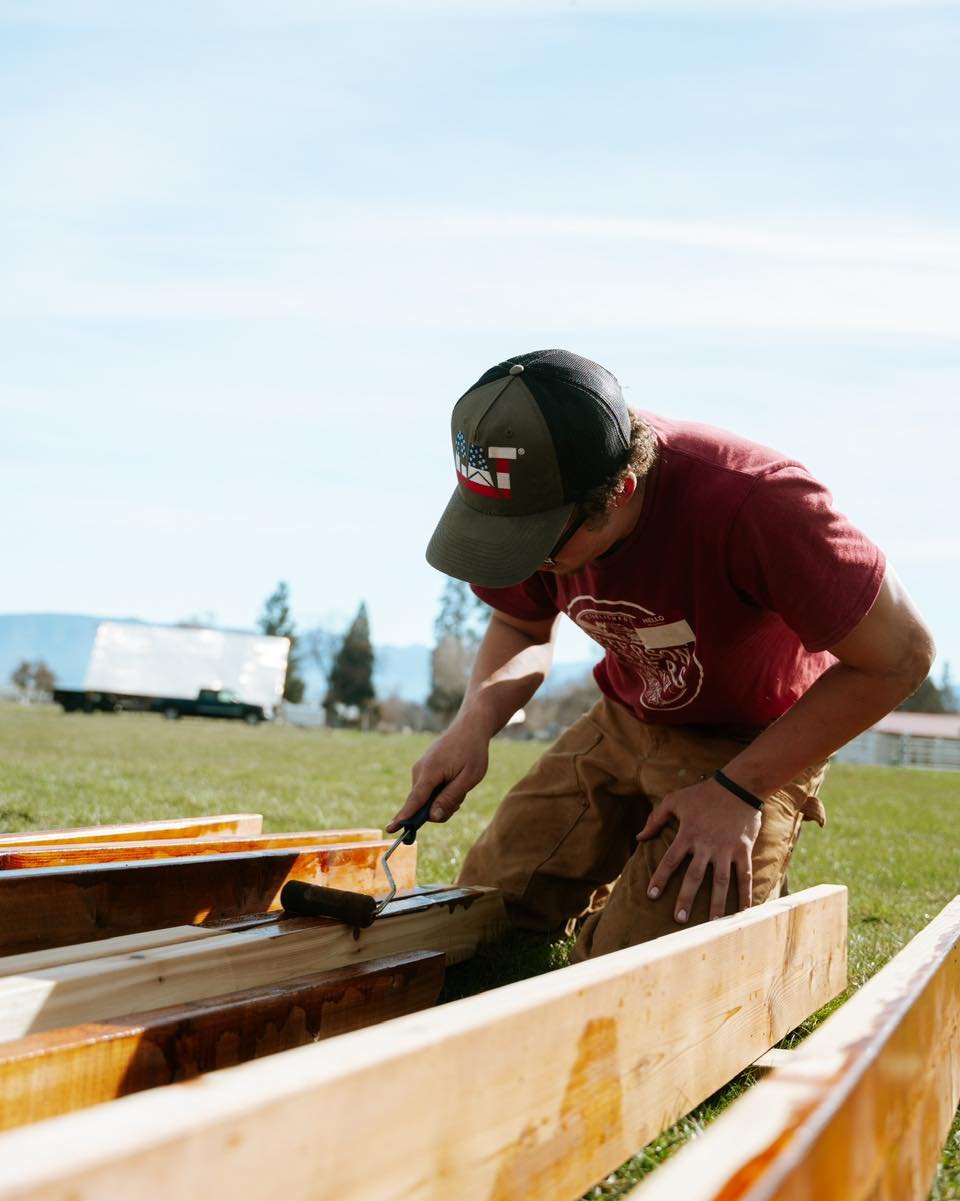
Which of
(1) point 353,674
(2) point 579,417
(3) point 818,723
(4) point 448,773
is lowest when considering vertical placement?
(4) point 448,773

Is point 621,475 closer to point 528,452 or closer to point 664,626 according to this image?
point 528,452

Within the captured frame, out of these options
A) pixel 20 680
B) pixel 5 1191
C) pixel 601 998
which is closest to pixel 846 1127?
pixel 601 998

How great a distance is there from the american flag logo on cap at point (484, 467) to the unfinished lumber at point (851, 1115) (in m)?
1.40

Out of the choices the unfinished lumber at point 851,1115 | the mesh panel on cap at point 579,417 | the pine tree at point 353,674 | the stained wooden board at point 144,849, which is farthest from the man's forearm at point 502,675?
the pine tree at point 353,674

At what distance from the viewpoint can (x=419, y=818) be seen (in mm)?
3096

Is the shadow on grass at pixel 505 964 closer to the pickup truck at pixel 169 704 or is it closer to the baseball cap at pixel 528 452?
the baseball cap at pixel 528 452

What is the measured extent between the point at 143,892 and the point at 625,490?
1566mm

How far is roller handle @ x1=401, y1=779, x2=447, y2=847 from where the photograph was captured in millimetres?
3088

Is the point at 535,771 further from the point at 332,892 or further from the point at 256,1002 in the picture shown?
the point at 256,1002

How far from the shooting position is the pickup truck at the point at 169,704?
128ft

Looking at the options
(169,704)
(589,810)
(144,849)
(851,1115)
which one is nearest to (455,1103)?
(851,1115)

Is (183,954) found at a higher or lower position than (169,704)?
higher

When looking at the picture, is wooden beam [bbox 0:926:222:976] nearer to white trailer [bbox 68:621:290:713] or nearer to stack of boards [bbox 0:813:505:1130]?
stack of boards [bbox 0:813:505:1130]

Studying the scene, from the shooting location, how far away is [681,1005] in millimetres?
2068
